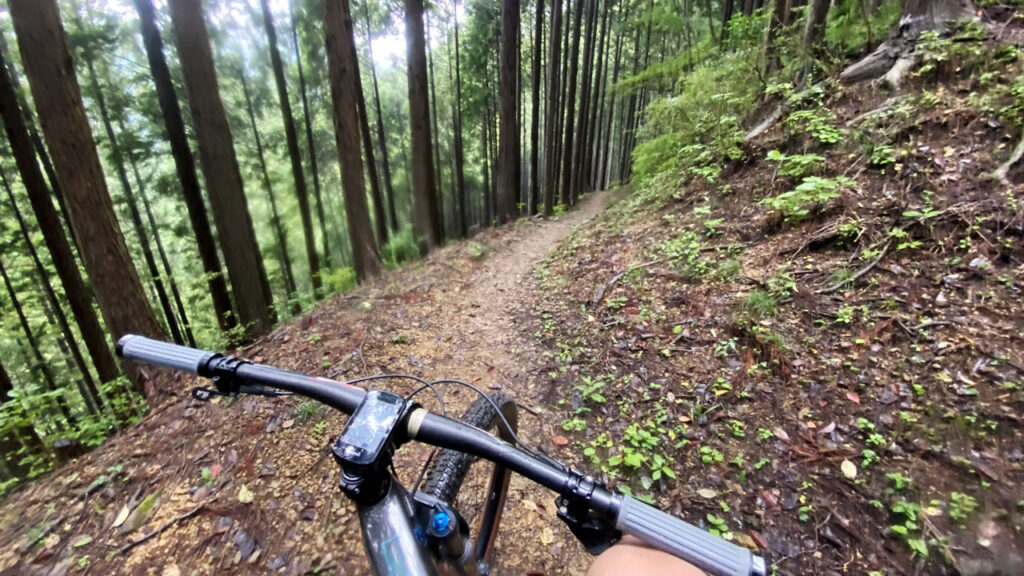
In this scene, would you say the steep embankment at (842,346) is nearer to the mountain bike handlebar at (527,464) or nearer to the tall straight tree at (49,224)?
the mountain bike handlebar at (527,464)

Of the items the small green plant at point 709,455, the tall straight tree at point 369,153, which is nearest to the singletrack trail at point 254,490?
the small green plant at point 709,455

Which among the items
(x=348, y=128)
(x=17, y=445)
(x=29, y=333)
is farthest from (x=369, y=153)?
(x=29, y=333)

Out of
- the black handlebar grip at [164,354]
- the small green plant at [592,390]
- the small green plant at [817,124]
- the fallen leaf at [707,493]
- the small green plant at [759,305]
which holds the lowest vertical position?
the fallen leaf at [707,493]

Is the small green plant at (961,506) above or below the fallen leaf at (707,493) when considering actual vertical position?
above

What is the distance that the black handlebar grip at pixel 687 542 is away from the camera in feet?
2.86

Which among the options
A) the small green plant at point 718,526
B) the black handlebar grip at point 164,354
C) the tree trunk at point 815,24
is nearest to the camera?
the black handlebar grip at point 164,354

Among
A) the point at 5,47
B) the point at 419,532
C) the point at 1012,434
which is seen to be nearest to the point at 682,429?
the point at 1012,434

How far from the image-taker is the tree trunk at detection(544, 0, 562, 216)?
1327cm

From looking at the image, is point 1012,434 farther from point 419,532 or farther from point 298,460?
point 298,460

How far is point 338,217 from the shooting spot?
26312mm

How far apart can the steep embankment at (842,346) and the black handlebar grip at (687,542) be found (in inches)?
75.6

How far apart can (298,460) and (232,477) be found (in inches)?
16.3

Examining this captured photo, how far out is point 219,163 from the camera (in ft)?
25.4

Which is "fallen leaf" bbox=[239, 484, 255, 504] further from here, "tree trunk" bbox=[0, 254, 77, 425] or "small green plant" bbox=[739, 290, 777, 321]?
"tree trunk" bbox=[0, 254, 77, 425]
